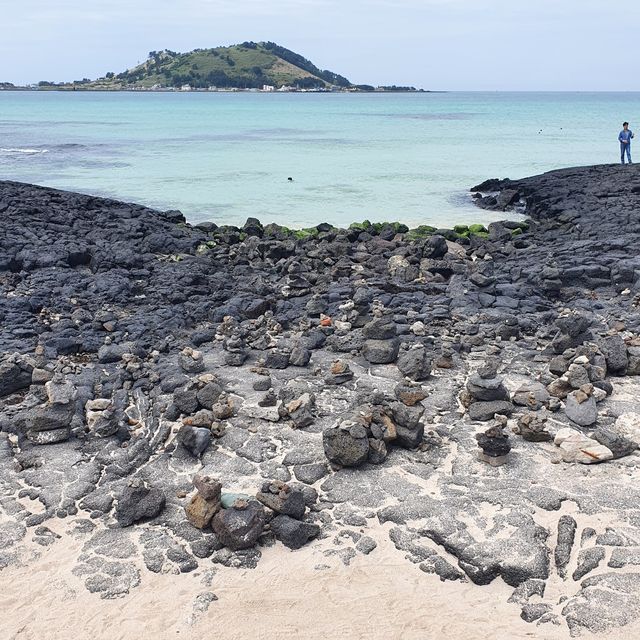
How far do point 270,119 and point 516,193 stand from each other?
53.9m

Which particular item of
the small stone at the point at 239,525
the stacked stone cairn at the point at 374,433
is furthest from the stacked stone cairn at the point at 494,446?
the small stone at the point at 239,525

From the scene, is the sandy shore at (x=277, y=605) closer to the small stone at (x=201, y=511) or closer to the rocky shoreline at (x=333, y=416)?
the rocky shoreline at (x=333, y=416)

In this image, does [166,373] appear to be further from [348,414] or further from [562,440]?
[562,440]

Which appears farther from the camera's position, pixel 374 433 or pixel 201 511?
pixel 374 433

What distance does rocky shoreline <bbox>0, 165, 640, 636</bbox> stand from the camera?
6180mm

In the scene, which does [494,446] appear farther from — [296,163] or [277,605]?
[296,163]

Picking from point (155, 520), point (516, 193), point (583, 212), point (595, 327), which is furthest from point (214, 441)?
point (516, 193)

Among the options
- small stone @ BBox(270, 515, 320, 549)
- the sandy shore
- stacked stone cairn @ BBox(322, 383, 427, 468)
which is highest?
stacked stone cairn @ BBox(322, 383, 427, 468)

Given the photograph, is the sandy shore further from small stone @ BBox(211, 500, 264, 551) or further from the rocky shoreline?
small stone @ BBox(211, 500, 264, 551)

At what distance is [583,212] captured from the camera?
19906 millimetres

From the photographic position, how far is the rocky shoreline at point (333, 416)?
618 cm

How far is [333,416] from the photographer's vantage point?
8.40m

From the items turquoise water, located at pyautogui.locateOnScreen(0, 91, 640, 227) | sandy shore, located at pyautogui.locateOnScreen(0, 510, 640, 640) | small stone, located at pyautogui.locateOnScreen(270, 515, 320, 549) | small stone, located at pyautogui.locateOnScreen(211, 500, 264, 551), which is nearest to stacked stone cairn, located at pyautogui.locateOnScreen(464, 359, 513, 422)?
sandy shore, located at pyautogui.locateOnScreen(0, 510, 640, 640)

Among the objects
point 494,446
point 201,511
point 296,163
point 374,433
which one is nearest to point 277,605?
point 201,511
